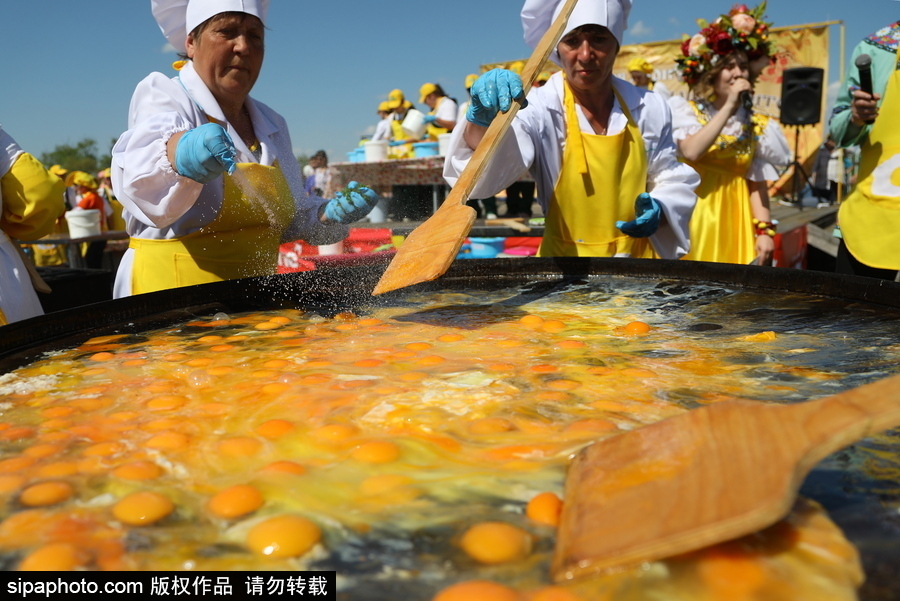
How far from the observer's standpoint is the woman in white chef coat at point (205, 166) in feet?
8.30

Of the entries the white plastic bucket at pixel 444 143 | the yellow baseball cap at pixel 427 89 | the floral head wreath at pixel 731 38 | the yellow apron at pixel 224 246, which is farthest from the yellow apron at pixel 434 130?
the yellow apron at pixel 224 246

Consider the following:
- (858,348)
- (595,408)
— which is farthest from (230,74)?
(858,348)

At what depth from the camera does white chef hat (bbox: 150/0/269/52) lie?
272 cm

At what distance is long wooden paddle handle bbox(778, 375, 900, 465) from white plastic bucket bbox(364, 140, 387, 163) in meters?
8.09

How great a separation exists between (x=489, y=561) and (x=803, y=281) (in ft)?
6.66

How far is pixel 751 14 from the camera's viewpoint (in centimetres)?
467

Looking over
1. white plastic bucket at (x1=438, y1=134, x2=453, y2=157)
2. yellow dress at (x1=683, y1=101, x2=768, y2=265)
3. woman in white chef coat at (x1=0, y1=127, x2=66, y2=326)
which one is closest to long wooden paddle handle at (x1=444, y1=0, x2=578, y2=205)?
woman in white chef coat at (x1=0, y1=127, x2=66, y2=326)

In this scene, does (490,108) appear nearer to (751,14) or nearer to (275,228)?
(275,228)

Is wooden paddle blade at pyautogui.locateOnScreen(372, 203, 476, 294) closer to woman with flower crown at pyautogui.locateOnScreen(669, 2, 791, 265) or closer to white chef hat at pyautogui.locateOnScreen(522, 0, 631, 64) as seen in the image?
white chef hat at pyautogui.locateOnScreen(522, 0, 631, 64)

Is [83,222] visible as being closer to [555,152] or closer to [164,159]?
[164,159]

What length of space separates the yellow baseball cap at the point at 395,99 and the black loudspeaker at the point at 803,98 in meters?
6.53

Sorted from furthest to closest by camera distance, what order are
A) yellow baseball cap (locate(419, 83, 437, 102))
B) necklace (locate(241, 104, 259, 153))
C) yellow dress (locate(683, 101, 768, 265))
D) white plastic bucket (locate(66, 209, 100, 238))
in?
yellow baseball cap (locate(419, 83, 437, 102)) < white plastic bucket (locate(66, 209, 100, 238)) < yellow dress (locate(683, 101, 768, 265)) < necklace (locate(241, 104, 259, 153))

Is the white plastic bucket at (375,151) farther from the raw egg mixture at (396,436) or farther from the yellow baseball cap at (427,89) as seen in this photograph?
the raw egg mixture at (396,436)

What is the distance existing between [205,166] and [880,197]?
333 centimetres
